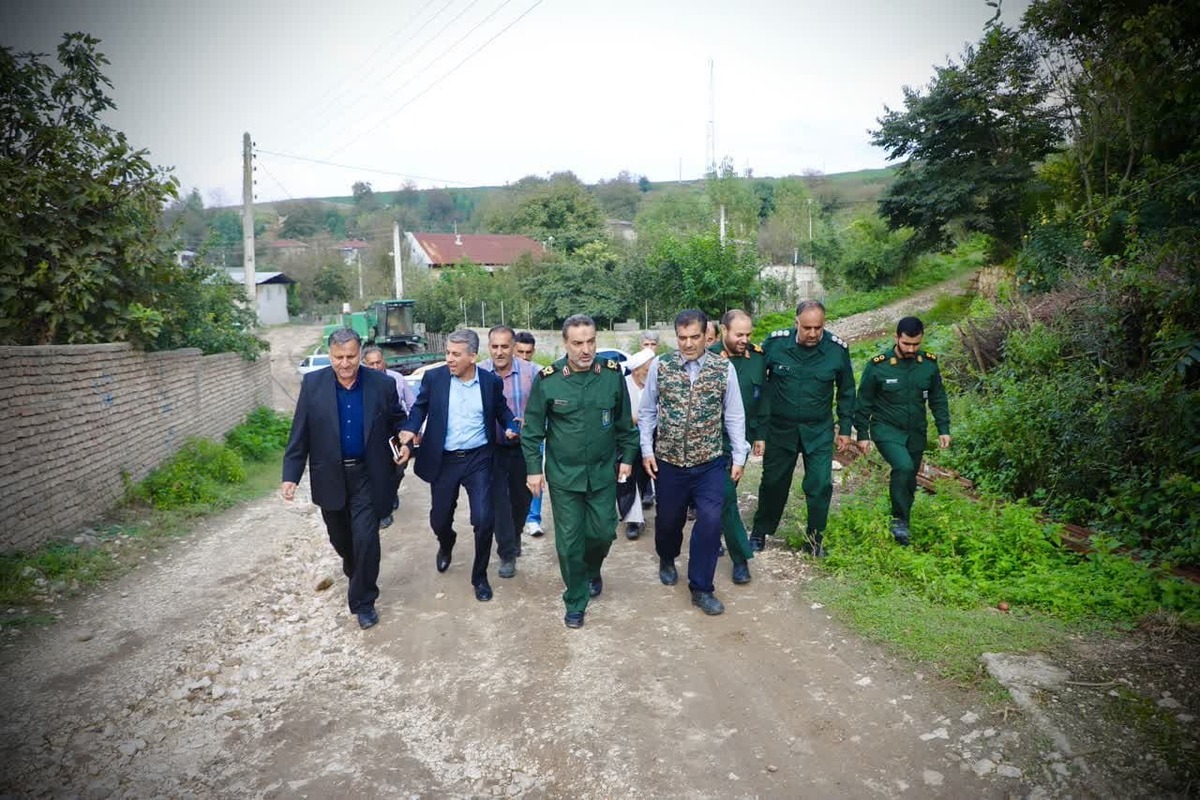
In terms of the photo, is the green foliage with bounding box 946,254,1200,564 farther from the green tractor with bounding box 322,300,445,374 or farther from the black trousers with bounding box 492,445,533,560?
the green tractor with bounding box 322,300,445,374

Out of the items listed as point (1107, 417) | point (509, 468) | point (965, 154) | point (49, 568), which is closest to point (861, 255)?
point (965, 154)

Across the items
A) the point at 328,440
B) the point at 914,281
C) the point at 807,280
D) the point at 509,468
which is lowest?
the point at 509,468

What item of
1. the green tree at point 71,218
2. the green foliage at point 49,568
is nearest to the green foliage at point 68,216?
the green tree at point 71,218

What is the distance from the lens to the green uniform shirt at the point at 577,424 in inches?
186

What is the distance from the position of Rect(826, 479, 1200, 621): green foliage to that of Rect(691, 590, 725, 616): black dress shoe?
1.07 metres

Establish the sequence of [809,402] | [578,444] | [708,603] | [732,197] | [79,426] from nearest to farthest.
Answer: [578,444] → [708,603] → [809,402] → [79,426] → [732,197]

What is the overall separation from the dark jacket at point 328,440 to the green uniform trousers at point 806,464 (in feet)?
9.38

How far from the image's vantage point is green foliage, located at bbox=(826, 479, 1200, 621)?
443cm

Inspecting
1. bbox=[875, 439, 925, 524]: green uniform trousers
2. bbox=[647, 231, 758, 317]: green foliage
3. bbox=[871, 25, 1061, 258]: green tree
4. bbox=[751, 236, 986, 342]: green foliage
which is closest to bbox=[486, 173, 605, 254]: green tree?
bbox=[751, 236, 986, 342]: green foliage

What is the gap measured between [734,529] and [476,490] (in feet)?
6.12

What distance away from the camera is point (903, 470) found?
562cm

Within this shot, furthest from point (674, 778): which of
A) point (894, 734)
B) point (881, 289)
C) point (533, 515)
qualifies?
point (881, 289)

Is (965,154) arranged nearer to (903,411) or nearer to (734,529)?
(903,411)

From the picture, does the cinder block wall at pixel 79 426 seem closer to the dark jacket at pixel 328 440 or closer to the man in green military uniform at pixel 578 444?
the dark jacket at pixel 328 440
